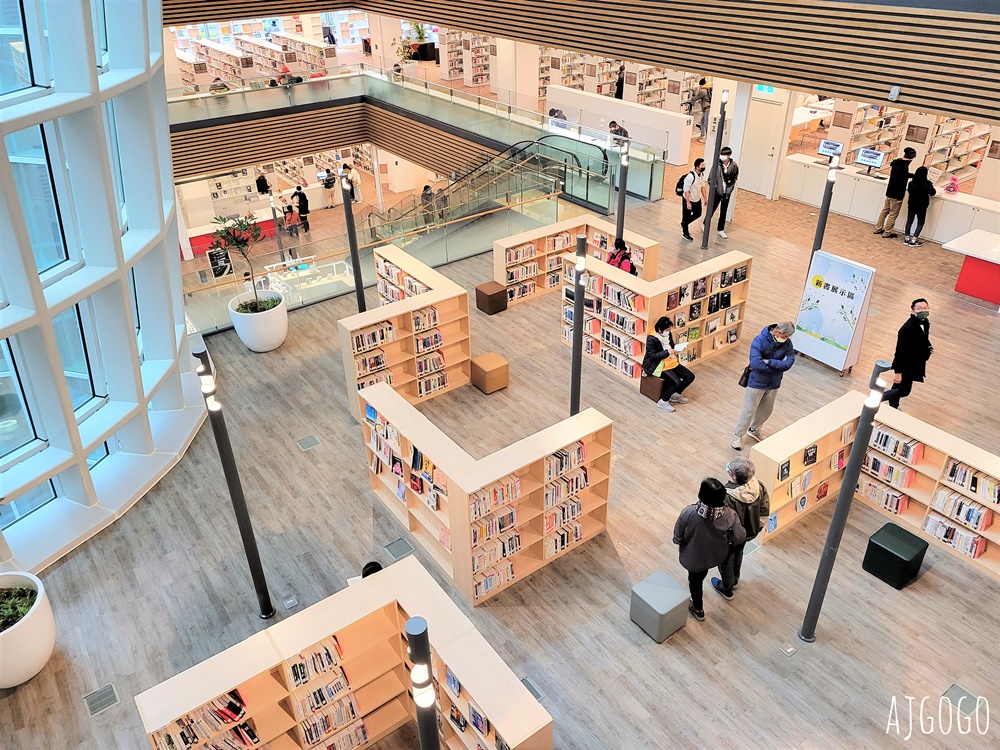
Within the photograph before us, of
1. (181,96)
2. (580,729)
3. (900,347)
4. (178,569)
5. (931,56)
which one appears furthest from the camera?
(181,96)

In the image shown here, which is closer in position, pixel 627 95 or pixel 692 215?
pixel 692 215

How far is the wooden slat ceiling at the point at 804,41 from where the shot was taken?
807 centimetres

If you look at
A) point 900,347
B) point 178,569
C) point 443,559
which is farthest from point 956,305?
point 178,569

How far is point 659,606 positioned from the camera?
18.6 ft

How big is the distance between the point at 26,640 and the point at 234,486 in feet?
6.30

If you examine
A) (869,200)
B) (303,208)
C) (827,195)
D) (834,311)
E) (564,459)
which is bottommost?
(303,208)

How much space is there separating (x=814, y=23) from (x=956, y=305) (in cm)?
442

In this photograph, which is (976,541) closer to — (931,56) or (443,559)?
(443,559)

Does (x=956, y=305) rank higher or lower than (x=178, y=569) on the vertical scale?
higher

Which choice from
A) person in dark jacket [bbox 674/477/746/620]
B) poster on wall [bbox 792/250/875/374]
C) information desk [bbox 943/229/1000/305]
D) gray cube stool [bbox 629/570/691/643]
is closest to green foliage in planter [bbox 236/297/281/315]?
gray cube stool [bbox 629/570/691/643]

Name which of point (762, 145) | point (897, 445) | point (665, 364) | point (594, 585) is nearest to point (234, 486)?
point (594, 585)

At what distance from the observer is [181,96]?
16.6m

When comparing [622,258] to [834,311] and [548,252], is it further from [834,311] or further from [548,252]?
[834,311]

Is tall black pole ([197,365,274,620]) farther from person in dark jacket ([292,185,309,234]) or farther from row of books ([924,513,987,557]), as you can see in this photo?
person in dark jacket ([292,185,309,234])
